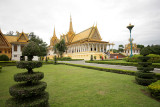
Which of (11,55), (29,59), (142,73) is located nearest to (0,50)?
(11,55)

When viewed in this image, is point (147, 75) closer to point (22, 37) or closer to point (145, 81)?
point (145, 81)

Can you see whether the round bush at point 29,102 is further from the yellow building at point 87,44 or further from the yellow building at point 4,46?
the yellow building at point 4,46

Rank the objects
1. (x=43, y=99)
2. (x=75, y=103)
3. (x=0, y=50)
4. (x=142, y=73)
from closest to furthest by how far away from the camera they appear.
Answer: (x=43, y=99)
(x=75, y=103)
(x=142, y=73)
(x=0, y=50)

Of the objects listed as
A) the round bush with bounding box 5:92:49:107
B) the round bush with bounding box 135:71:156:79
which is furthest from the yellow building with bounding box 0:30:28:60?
the round bush with bounding box 135:71:156:79

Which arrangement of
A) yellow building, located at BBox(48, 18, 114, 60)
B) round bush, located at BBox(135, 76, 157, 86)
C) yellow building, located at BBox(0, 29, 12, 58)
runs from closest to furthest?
round bush, located at BBox(135, 76, 157, 86), yellow building, located at BBox(0, 29, 12, 58), yellow building, located at BBox(48, 18, 114, 60)

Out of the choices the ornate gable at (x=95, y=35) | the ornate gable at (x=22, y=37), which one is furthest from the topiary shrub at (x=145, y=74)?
the ornate gable at (x=22, y=37)

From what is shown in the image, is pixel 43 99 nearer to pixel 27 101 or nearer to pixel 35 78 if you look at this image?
pixel 27 101

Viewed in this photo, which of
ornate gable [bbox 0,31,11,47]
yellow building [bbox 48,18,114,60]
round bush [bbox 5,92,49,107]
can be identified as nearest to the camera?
round bush [bbox 5,92,49,107]

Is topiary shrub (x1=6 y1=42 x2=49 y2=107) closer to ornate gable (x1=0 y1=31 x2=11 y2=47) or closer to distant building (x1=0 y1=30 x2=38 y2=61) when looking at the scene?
distant building (x1=0 y1=30 x2=38 y2=61)

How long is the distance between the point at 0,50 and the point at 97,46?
33.5 meters

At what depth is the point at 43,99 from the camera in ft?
9.85

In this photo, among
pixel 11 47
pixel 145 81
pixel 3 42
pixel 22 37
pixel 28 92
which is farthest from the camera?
pixel 22 37

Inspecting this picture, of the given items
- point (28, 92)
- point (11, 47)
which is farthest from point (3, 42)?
point (28, 92)

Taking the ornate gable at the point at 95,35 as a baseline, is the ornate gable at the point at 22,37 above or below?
below
